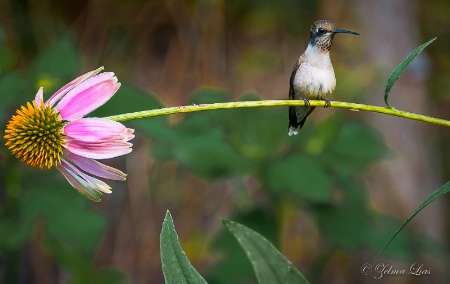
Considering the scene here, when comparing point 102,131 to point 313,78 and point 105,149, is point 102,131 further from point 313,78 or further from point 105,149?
point 313,78

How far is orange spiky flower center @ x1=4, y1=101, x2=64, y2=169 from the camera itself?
939mm

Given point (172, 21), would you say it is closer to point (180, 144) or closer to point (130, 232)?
point (130, 232)

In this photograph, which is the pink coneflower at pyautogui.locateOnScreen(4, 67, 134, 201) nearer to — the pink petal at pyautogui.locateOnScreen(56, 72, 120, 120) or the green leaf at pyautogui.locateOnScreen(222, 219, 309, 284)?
the pink petal at pyautogui.locateOnScreen(56, 72, 120, 120)

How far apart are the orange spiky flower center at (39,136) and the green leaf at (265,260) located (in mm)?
246

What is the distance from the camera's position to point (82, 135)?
0.84 m

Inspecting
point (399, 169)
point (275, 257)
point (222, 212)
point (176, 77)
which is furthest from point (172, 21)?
point (275, 257)

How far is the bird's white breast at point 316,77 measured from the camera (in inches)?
47.3

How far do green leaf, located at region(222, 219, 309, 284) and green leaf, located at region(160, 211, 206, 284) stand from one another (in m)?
0.08

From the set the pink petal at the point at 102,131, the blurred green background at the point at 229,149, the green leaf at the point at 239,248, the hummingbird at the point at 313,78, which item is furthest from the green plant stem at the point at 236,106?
the green leaf at the point at 239,248

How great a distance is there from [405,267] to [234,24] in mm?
1615

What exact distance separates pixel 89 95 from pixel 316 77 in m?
0.48

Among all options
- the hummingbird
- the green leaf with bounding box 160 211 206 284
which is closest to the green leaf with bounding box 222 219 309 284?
the green leaf with bounding box 160 211 206 284

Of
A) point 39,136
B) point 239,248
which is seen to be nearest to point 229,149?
point 239,248

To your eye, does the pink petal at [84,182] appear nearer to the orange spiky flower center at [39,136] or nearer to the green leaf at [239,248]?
the orange spiky flower center at [39,136]
